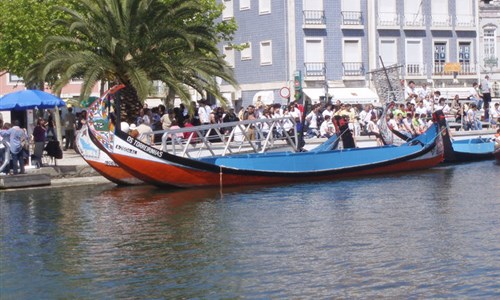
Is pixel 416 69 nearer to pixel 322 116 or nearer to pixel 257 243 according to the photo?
pixel 322 116

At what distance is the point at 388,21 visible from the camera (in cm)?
7038

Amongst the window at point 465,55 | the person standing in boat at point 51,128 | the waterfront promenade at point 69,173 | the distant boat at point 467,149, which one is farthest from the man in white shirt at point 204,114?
the window at point 465,55

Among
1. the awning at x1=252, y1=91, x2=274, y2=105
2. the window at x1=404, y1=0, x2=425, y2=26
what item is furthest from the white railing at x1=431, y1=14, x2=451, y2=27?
the awning at x1=252, y1=91, x2=274, y2=105

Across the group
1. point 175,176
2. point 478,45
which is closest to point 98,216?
point 175,176

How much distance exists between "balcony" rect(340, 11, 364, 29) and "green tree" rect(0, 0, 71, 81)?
79.5ft

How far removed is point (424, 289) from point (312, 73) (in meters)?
50.9

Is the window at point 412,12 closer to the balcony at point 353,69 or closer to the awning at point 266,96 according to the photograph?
the balcony at point 353,69

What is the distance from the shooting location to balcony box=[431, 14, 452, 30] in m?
72.5

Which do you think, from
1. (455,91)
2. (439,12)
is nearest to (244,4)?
(439,12)

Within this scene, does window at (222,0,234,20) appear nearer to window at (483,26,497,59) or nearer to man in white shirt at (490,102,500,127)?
window at (483,26,497,59)

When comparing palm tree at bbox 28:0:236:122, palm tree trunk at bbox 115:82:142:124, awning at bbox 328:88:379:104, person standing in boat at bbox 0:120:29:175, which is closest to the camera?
person standing in boat at bbox 0:120:29:175

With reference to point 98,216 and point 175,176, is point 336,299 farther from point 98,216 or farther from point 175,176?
point 175,176

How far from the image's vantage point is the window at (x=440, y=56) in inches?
2854

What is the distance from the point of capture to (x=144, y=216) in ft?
91.2
